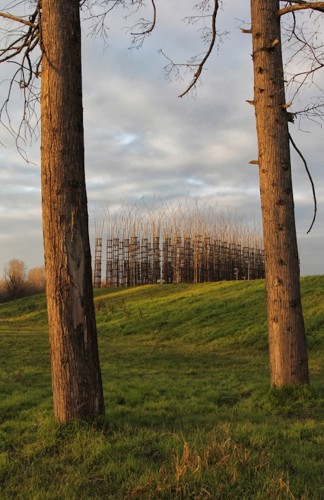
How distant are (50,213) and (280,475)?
3.43 m

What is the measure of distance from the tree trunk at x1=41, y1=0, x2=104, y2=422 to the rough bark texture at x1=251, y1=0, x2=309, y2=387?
334cm

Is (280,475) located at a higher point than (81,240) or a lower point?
lower

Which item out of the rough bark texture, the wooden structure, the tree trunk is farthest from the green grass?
the wooden structure

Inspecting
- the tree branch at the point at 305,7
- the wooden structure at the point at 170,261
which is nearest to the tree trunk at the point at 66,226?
the tree branch at the point at 305,7

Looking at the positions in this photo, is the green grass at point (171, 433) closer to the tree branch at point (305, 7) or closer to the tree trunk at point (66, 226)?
the tree trunk at point (66, 226)

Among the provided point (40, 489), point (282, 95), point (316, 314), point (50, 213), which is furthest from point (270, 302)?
point (316, 314)

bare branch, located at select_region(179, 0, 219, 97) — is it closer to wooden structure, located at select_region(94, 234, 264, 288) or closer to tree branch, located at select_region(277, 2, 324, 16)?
tree branch, located at select_region(277, 2, 324, 16)

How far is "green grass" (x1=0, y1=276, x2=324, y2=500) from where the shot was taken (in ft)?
11.6

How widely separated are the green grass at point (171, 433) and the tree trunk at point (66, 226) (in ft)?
1.46

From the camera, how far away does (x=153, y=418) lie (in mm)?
6004

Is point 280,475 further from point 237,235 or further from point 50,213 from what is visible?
point 237,235

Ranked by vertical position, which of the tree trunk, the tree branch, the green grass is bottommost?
the green grass

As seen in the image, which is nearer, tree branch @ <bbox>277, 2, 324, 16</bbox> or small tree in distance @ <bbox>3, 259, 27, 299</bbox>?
tree branch @ <bbox>277, 2, 324, 16</bbox>

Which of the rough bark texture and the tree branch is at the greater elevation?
the tree branch
